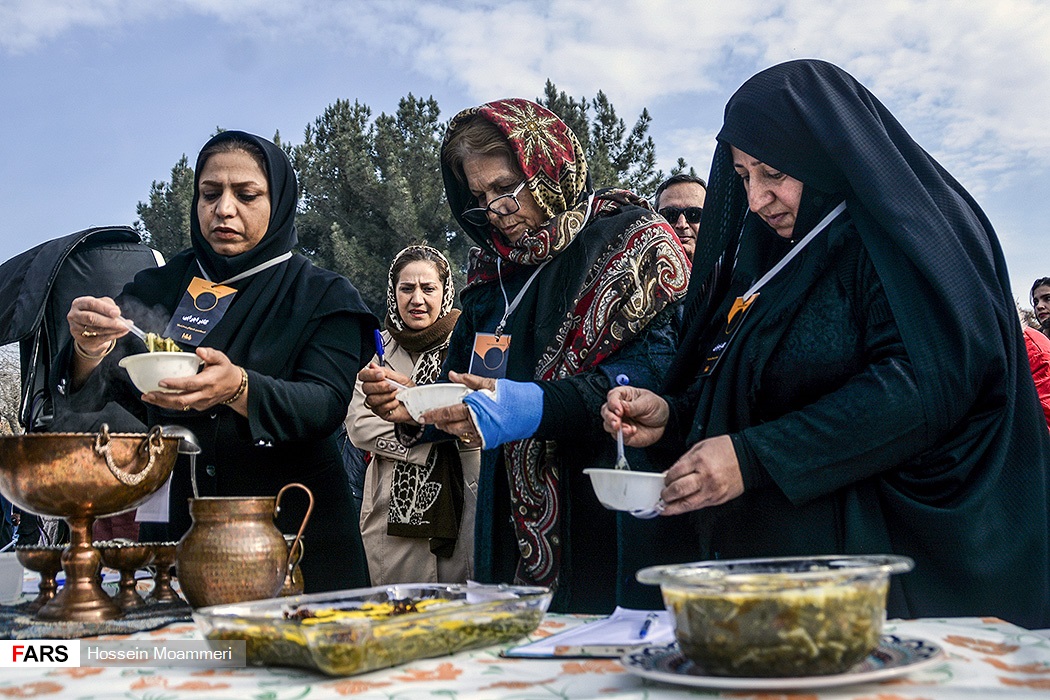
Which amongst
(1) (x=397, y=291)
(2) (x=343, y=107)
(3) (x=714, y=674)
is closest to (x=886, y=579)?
(3) (x=714, y=674)

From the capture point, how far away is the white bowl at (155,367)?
175 centimetres

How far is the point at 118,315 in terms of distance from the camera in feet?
6.95

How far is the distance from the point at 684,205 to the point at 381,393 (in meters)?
2.37

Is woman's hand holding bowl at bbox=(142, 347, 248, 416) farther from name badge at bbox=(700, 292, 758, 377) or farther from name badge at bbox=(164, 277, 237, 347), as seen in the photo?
name badge at bbox=(700, 292, 758, 377)

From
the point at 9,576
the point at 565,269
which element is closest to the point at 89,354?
the point at 9,576

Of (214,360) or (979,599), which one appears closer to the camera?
(979,599)

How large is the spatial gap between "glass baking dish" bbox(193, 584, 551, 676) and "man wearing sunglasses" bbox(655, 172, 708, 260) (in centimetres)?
288

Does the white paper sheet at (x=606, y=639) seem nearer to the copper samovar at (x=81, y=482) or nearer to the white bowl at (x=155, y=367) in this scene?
the copper samovar at (x=81, y=482)

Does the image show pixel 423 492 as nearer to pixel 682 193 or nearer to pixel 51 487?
pixel 682 193

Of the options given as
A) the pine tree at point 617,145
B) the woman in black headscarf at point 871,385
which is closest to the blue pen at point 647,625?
the woman in black headscarf at point 871,385

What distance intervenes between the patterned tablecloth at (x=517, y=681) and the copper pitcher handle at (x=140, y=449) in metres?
0.38

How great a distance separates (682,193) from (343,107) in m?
15.2

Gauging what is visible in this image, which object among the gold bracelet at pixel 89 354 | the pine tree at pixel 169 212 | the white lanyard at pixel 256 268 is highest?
the pine tree at pixel 169 212

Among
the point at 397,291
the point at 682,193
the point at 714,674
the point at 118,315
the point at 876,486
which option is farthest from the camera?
the point at 397,291
